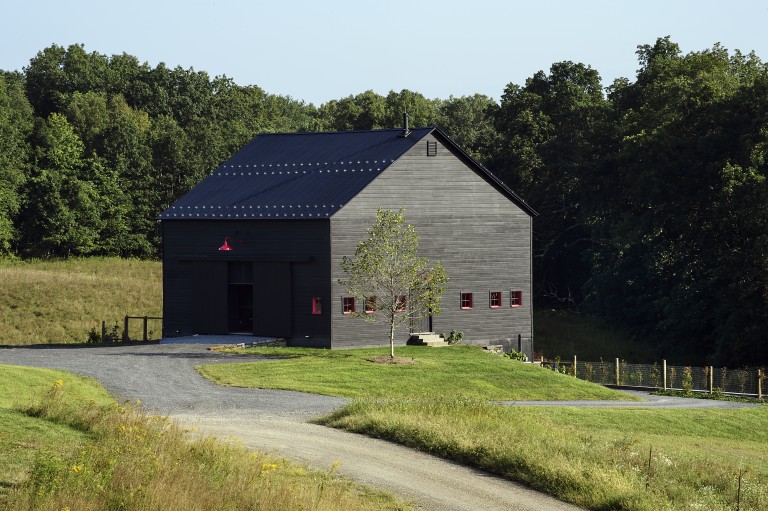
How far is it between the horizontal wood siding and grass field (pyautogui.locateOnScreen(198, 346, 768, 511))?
3279mm

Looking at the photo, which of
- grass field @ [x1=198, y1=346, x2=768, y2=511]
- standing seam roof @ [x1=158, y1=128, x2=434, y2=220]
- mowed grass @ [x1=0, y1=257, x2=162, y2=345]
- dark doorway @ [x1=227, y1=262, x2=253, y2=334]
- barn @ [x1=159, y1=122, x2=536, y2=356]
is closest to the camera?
grass field @ [x1=198, y1=346, x2=768, y2=511]

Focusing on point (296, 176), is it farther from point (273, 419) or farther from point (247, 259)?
point (273, 419)

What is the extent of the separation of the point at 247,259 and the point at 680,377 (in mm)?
18802

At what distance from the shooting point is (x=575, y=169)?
80375mm

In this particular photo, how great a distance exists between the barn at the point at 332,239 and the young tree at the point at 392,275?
1037mm

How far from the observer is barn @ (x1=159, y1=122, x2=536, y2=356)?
52.4m

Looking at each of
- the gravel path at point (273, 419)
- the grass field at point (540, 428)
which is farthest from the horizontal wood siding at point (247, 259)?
the gravel path at point (273, 419)

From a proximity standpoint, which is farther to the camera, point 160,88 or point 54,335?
point 160,88

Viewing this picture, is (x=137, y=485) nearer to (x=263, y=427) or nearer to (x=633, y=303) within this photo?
(x=263, y=427)

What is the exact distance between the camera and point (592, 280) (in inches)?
3029

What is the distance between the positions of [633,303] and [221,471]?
56747mm

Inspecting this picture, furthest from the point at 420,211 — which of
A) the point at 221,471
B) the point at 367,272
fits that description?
the point at 221,471

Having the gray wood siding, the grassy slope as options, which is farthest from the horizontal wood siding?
the grassy slope

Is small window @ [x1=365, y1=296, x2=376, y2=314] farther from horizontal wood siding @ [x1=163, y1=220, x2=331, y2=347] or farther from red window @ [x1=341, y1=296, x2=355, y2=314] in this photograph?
horizontal wood siding @ [x1=163, y1=220, x2=331, y2=347]
